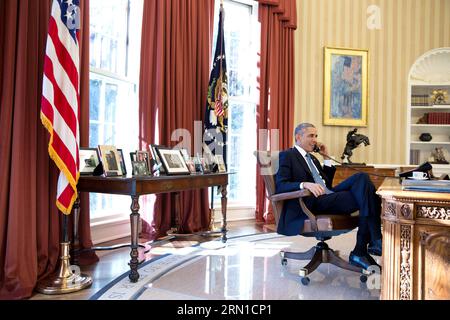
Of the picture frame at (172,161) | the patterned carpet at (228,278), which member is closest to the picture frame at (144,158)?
the picture frame at (172,161)

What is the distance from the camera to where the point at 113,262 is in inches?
129

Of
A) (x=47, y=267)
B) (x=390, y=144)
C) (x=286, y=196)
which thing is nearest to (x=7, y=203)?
(x=47, y=267)

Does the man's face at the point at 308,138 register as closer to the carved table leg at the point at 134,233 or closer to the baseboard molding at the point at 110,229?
the carved table leg at the point at 134,233

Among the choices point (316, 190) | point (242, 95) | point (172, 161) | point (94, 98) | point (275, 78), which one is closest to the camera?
point (316, 190)

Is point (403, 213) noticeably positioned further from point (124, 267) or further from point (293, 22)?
point (293, 22)

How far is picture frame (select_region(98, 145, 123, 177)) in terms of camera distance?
9.61 ft

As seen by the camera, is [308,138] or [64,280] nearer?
[64,280]

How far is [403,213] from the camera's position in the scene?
1739 millimetres

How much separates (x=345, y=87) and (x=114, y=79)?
3.72 meters

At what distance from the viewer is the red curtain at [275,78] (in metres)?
5.49

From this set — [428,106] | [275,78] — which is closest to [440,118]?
[428,106]

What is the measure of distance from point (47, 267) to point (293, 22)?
4.68m

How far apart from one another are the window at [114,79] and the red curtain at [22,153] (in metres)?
1.11

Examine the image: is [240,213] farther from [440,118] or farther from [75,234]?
[440,118]
